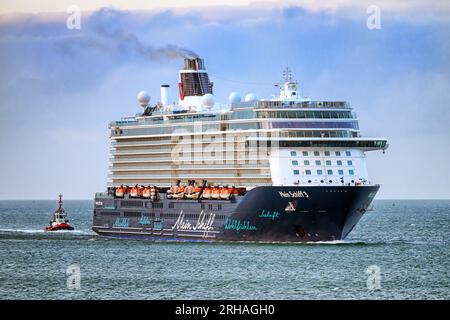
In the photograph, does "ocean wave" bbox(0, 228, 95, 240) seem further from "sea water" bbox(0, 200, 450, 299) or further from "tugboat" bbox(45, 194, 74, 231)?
"sea water" bbox(0, 200, 450, 299)

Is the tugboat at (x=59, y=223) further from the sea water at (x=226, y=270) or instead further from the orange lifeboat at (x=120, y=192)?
the sea water at (x=226, y=270)

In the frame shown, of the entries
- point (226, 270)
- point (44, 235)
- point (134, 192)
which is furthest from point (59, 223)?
point (226, 270)

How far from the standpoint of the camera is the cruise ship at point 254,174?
72.6m

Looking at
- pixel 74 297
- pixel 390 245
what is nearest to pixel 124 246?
pixel 390 245

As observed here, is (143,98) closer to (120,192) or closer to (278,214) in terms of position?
(120,192)

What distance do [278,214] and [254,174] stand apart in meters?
3.87

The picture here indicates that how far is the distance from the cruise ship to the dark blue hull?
2.4 inches

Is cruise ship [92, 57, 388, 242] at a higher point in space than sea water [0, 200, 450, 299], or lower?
higher

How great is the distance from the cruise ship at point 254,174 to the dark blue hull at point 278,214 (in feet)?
0.20

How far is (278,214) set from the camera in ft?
237

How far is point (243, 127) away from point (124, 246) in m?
11.4

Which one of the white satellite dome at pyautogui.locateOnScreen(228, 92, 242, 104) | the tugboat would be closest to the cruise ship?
the white satellite dome at pyautogui.locateOnScreen(228, 92, 242, 104)

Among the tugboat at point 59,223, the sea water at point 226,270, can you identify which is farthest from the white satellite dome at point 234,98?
the tugboat at point 59,223

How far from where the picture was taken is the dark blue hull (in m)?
71.9
